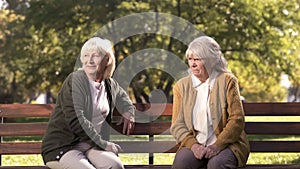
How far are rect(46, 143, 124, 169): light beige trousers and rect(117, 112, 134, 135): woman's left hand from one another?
0.58 meters

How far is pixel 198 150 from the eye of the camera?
209 inches

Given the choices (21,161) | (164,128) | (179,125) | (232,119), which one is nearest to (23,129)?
(164,128)

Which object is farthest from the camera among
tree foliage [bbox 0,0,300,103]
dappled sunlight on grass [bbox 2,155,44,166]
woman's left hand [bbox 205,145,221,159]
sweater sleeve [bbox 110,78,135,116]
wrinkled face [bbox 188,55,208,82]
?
tree foliage [bbox 0,0,300,103]

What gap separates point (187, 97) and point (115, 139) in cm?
88

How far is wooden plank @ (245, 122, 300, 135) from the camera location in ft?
20.1

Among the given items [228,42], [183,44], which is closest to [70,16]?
[183,44]

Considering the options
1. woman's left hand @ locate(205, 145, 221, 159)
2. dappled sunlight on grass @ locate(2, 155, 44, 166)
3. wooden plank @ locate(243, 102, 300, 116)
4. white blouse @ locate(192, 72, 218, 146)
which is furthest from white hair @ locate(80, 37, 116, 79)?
dappled sunlight on grass @ locate(2, 155, 44, 166)

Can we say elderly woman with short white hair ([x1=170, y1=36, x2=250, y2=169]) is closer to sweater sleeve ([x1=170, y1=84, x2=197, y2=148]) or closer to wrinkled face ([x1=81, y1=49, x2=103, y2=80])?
sweater sleeve ([x1=170, y1=84, x2=197, y2=148])

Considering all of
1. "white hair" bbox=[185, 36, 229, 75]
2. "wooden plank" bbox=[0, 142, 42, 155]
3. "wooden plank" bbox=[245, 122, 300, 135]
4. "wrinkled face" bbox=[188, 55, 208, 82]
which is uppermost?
"white hair" bbox=[185, 36, 229, 75]

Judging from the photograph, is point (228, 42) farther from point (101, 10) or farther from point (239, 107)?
point (239, 107)

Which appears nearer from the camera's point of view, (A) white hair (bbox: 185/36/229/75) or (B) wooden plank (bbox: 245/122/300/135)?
(A) white hair (bbox: 185/36/229/75)

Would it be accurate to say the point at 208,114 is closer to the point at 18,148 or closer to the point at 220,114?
the point at 220,114

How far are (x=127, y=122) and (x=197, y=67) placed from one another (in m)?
0.90

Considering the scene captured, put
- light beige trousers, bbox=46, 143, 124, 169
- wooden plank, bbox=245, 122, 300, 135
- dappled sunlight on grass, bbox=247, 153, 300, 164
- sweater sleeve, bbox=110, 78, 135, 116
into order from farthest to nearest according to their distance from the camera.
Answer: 1. dappled sunlight on grass, bbox=247, 153, 300, 164
2. wooden plank, bbox=245, 122, 300, 135
3. sweater sleeve, bbox=110, 78, 135, 116
4. light beige trousers, bbox=46, 143, 124, 169
